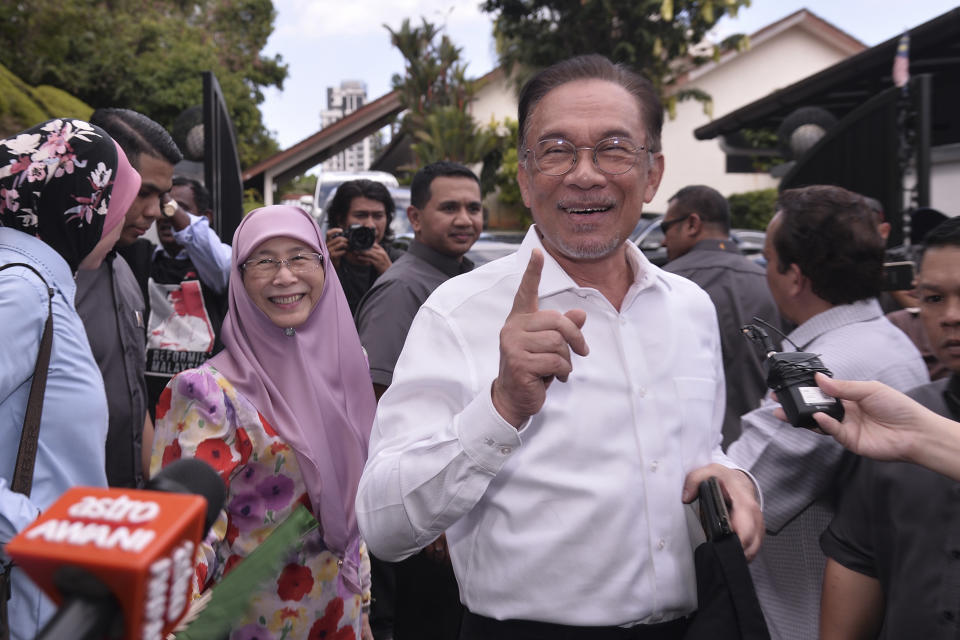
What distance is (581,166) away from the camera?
169 centimetres

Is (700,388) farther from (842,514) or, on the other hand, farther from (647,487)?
(842,514)

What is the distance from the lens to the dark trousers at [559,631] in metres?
1.53

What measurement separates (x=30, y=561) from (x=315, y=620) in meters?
1.75

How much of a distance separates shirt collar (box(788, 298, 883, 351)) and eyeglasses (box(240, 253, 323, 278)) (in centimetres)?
155

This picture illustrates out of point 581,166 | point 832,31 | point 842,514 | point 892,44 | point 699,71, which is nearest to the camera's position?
point 581,166

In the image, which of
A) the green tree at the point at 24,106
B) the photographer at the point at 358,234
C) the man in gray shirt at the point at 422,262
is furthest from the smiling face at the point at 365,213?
the green tree at the point at 24,106

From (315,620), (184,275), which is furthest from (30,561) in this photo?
(184,275)

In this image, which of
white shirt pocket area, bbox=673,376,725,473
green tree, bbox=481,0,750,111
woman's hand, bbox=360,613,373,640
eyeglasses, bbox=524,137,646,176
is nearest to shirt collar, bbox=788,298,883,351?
white shirt pocket area, bbox=673,376,725,473

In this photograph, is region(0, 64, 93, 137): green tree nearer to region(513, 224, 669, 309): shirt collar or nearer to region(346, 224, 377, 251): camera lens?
region(346, 224, 377, 251): camera lens

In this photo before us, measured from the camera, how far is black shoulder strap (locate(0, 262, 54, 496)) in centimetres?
157

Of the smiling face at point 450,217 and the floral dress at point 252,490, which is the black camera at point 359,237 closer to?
the smiling face at point 450,217

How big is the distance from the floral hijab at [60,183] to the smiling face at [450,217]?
2298mm

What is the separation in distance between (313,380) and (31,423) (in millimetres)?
931

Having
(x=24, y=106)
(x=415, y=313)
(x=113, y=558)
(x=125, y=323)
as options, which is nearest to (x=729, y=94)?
(x=24, y=106)
